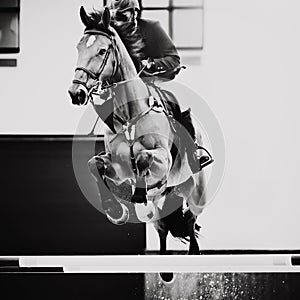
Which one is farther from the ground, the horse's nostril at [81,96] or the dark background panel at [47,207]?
the horse's nostril at [81,96]

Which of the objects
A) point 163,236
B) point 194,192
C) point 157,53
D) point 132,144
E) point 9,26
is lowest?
point 163,236

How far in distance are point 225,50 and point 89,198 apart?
3.49 feet

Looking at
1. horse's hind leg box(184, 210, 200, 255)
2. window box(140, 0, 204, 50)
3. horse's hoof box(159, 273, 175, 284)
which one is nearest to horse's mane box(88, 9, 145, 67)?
window box(140, 0, 204, 50)

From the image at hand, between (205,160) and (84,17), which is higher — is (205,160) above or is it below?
below

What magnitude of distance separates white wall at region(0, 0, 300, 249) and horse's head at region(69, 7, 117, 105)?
0.05 m

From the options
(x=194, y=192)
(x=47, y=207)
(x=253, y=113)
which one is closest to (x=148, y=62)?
(x=253, y=113)

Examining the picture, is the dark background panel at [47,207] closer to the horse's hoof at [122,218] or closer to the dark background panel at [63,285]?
the horse's hoof at [122,218]

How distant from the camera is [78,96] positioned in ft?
9.72

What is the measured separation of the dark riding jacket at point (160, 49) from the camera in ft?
9.66

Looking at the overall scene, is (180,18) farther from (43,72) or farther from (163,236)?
(163,236)

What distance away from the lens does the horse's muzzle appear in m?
2.96

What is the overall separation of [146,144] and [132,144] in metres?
0.07

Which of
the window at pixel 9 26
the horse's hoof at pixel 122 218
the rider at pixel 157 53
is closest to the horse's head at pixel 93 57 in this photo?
the rider at pixel 157 53

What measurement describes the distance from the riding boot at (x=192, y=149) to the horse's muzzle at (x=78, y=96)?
54cm
